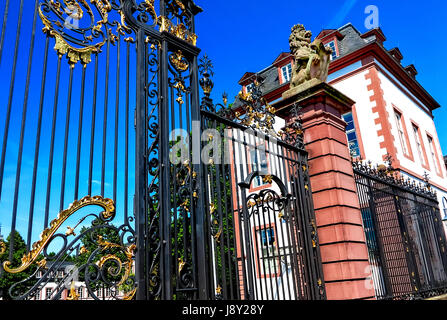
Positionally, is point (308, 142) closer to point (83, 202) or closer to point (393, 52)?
point (83, 202)

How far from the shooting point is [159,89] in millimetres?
4465

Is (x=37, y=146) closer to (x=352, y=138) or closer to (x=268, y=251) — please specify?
(x=268, y=251)

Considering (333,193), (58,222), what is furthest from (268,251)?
(58,222)

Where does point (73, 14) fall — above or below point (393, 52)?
below

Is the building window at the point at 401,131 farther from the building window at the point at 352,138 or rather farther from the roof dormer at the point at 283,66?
the roof dormer at the point at 283,66

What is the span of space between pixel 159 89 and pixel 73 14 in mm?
1181

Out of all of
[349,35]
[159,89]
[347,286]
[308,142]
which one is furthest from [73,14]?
[349,35]

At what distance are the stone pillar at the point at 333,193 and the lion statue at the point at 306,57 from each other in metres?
0.35

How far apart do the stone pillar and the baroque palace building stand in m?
6.59

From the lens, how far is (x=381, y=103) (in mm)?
13867

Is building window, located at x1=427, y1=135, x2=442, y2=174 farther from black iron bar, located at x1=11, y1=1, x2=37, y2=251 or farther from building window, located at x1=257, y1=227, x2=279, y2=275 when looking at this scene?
black iron bar, located at x1=11, y1=1, x2=37, y2=251

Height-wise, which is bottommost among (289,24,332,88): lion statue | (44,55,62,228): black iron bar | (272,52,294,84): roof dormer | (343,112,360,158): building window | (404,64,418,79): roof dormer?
(44,55,62,228): black iron bar

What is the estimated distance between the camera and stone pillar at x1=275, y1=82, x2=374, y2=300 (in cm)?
572

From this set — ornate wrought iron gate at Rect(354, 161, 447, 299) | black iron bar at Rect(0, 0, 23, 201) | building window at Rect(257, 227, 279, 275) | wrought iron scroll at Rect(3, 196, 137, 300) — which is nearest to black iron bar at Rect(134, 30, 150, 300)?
wrought iron scroll at Rect(3, 196, 137, 300)
